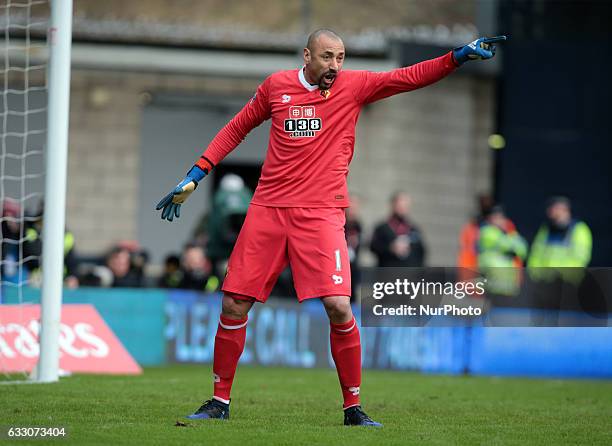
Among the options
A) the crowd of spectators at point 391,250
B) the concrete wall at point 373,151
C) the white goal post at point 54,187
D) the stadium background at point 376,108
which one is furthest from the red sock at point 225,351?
the concrete wall at point 373,151

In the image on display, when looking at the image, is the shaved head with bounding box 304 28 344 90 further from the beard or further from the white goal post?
the white goal post

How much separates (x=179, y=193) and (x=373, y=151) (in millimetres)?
13059

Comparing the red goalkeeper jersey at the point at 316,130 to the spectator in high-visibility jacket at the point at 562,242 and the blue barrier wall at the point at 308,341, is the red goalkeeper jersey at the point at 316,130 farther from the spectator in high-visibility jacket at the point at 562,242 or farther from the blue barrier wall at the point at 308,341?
the spectator in high-visibility jacket at the point at 562,242

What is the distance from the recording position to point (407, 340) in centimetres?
1563

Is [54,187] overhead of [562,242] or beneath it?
overhead

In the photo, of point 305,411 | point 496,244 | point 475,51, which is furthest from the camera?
point 496,244

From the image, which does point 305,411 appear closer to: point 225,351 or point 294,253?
point 225,351

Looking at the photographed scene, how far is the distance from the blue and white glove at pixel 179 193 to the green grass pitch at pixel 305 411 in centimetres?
133

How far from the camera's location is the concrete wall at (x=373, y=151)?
20719mm

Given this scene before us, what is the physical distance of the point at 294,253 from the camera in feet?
27.1

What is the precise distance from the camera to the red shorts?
26.8 feet

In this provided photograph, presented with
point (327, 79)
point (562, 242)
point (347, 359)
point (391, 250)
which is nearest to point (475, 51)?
point (327, 79)

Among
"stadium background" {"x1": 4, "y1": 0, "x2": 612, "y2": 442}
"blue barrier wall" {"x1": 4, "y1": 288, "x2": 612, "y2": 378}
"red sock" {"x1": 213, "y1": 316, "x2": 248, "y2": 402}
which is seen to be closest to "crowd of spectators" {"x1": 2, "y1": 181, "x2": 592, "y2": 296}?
"blue barrier wall" {"x1": 4, "y1": 288, "x2": 612, "y2": 378}

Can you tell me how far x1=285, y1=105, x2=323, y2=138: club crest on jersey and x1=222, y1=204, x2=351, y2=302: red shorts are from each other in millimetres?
479
